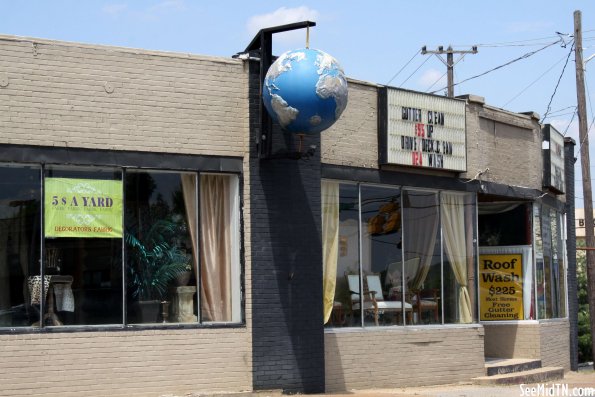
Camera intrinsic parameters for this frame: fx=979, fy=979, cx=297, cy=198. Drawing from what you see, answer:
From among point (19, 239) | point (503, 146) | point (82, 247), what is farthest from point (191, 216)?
point (503, 146)

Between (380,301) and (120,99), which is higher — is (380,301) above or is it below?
below

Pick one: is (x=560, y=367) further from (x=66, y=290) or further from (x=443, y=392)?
(x=66, y=290)

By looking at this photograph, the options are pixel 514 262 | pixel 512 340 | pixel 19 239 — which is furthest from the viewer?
pixel 514 262

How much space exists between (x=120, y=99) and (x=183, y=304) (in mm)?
3197

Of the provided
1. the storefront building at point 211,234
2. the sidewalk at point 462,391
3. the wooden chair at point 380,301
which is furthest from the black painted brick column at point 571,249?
the wooden chair at point 380,301

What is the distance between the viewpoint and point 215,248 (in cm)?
1499

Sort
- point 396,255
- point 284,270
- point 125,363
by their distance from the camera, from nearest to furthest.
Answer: point 125,363 → point 284,270 → point 396,255

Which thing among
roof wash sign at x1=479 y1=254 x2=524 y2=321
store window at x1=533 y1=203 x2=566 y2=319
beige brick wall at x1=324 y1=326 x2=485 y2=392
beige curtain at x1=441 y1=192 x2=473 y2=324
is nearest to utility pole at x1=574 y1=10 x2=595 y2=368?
store window at x1=533 y1=203 x2=566 y2=319

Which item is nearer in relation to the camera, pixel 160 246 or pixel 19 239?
pixel 19 239

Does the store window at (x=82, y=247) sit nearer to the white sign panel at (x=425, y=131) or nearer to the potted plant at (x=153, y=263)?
the potted plant at (x=153, y=263)

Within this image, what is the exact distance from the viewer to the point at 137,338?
13891 millimetres

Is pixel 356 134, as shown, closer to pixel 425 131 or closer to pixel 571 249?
pixel 425 131

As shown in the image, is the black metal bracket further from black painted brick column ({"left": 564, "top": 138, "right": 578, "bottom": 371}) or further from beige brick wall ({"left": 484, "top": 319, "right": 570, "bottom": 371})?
black painted brick column ({"left": 564, "top": 138, "right": 578, "bottom": 371})

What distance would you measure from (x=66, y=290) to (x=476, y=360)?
846cm
